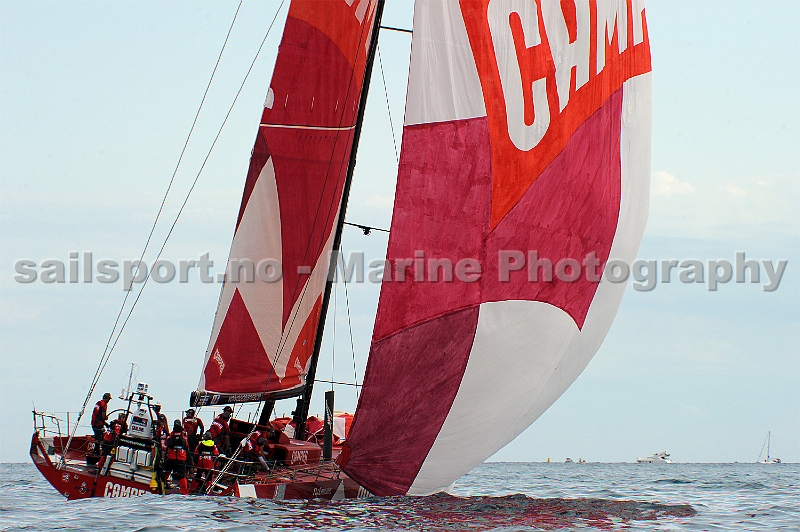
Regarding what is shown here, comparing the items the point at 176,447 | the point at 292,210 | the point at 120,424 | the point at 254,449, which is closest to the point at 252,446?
the point at 254,449

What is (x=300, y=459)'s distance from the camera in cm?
1474

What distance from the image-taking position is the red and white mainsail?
16953 millimetres

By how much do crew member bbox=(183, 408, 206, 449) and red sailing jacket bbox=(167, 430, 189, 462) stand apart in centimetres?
72

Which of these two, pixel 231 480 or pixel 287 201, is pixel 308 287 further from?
pixel 231 480

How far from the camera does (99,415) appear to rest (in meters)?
15.0

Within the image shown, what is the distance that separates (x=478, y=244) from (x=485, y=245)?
0.12 metres

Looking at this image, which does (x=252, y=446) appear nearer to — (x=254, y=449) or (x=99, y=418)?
(x=254, y=449)

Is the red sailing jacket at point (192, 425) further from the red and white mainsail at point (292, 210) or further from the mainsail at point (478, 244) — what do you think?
the mainsail at point (478, 244)

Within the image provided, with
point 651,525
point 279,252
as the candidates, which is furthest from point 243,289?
point 651,525

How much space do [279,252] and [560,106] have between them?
19.9ft

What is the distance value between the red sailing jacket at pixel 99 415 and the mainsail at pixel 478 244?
4412 mm

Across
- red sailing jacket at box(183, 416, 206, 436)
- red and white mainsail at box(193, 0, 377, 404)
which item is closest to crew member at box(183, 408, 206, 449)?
red sailing jacket at box(183, 416, 206, 436)

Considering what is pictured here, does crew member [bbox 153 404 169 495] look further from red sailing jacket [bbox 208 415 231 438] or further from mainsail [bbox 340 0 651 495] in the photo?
mainsail [bbox 340 0 651 495]

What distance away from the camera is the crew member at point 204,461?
13406 mm
